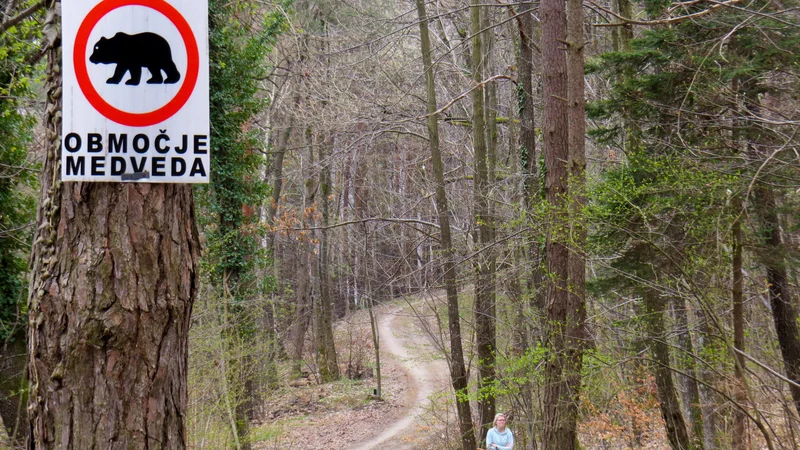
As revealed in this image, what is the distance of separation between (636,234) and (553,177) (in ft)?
7.39

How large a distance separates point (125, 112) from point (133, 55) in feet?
0.56

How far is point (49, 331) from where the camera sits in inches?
81.9

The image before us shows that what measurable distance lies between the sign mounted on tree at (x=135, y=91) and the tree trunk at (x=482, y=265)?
12.0 meters

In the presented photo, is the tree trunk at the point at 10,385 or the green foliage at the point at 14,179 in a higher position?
the green foliage at the point at 14,179

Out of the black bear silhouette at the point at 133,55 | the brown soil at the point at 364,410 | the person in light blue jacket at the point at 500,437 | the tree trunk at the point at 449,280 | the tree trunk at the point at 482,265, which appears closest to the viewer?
the black bear silhouette at the point at 133,55

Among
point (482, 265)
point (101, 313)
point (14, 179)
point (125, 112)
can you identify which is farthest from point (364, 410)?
point (125, 112)

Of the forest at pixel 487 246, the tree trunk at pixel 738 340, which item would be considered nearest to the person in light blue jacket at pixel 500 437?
the forest at pixel 487 246

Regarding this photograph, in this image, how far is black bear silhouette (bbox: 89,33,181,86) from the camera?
2.03 meters

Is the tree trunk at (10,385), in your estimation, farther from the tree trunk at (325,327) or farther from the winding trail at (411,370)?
the tree trunk at (325,327)

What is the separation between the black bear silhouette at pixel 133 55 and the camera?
2.03 meters

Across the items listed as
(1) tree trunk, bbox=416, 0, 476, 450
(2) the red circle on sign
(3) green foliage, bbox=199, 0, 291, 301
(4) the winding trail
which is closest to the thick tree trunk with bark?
(2) the red circle on sign

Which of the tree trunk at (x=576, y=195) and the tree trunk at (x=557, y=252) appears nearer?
the tree trunk at (x=576, y=195)

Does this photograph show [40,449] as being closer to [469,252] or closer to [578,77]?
[578,77]

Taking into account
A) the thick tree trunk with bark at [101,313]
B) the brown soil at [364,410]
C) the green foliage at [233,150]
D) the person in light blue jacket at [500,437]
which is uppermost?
the green foliage at [233,150]
